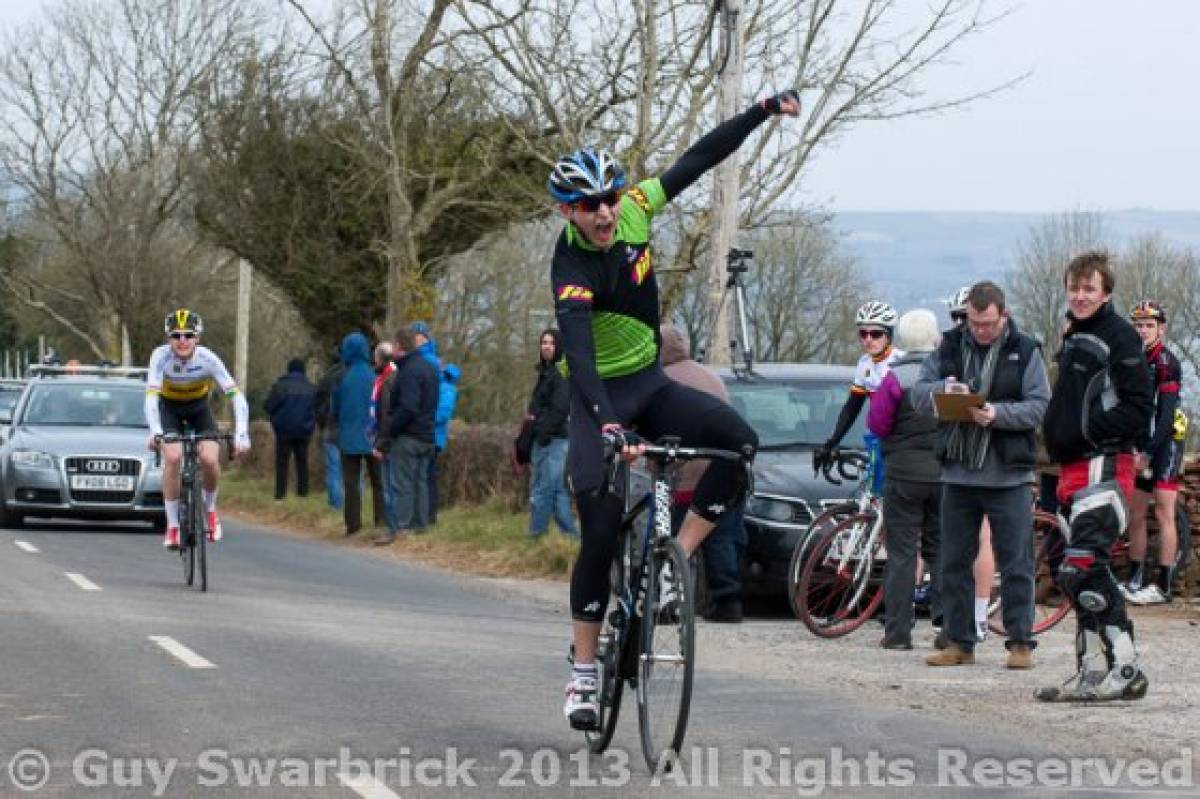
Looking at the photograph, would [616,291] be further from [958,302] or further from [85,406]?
[85,406]

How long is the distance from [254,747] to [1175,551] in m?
9.59

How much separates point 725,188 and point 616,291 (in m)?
14.4

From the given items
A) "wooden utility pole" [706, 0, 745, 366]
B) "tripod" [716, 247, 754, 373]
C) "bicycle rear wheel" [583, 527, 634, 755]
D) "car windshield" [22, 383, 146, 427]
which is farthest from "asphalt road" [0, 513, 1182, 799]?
"car windshield" [22, 383, 146, 427]

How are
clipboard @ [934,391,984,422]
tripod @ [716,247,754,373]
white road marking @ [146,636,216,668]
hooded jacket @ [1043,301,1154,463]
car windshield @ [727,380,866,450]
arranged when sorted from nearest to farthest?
hooded jacket @ [1043,301,1154,463] → white road marking @ [146,636,216,668] → clipboard @ [934,391,984,422] → car windshield @ [727,380,866,450] → tripod @ [716,247,754,373]

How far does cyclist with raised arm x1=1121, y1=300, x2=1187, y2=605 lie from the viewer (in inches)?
622

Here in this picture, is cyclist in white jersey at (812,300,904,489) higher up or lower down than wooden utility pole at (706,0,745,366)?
lower down

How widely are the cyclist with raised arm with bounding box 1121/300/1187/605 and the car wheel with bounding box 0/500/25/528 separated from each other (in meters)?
12.5

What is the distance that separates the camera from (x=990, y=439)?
12.1 m

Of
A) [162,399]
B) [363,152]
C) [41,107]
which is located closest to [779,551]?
[162,399]

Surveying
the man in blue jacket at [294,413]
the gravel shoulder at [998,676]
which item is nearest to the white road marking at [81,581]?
the gravel shoulder at [998,676]

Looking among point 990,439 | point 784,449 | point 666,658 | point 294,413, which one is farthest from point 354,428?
point 666,658

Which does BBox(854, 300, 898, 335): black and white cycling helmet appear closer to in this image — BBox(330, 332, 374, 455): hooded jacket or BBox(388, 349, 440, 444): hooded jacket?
BBox(388, 349, 440, 444): hooded jacket

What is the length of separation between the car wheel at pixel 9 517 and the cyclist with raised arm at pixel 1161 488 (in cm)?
1250

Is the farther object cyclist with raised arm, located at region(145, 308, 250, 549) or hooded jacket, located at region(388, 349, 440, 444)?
hooded jacket, located at region(388, 349, 440, 444)
